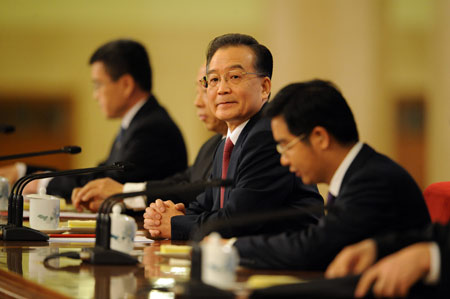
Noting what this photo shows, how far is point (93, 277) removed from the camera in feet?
7.89

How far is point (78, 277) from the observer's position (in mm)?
2406

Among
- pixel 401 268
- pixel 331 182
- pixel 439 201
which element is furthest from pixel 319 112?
pixel 439 201

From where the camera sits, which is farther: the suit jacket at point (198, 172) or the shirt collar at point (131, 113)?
the shirt collar at point (131, 113)

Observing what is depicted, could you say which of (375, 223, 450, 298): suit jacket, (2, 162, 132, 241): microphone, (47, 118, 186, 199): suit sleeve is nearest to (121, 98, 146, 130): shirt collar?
(47, 118, 186, 199): suit sleeve

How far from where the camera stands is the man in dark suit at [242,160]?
10.3 ft

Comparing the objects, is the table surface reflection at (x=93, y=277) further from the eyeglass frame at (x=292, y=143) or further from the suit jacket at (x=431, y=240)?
the eyeglass frame at (x=292, y=143)

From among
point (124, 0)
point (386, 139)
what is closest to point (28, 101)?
point (124, 0)

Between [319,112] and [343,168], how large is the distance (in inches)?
7.7

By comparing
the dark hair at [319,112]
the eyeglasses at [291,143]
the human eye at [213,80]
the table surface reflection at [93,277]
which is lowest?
the table surface reflection at [93,277]

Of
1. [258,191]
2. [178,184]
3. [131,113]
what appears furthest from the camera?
[131,113]

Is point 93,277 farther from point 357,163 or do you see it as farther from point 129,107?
point 129,107

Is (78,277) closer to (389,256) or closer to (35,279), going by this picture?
(35,279)

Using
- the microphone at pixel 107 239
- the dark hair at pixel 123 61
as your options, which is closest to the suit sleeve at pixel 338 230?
the microphone at pixel 107 239

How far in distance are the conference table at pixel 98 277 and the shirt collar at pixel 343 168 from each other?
317 millimetres
